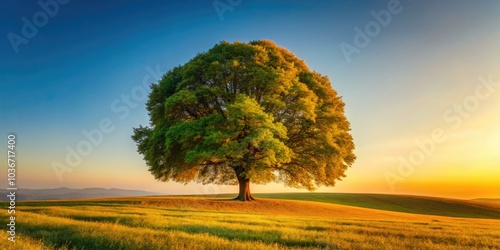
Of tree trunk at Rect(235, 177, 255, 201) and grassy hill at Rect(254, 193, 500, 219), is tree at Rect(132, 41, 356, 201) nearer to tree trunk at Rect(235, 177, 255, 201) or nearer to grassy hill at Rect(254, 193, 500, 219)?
tree trunk at Rect(235, 177, 255, 201)

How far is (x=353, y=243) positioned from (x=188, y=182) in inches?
1144

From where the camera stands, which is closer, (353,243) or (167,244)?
(167,244)

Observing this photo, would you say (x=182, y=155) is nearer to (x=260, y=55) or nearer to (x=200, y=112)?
(x=200, y=112)

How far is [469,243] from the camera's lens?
14453 millimetres

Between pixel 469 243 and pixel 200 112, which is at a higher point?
pixel 200 112

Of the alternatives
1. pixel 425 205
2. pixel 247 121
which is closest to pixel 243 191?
pixel 247 121

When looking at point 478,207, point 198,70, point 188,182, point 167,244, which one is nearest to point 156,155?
point 188,182

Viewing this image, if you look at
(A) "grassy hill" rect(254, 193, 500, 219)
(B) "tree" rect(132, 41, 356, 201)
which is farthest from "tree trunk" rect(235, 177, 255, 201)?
(A) "grassy hill" rect(254, 193, 500, 219)

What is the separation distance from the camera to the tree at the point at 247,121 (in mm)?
31625

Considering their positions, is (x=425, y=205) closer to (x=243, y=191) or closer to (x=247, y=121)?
(x=243, y=191)

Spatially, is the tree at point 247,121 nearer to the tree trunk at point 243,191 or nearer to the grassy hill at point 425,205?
the tree trunk at point 243,191

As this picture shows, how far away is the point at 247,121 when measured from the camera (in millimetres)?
31828

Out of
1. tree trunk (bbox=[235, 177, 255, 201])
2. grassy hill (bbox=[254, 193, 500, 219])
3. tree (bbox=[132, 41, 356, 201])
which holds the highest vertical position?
tree (bbox=[132, 41, 356, 201])

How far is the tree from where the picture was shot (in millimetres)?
31625
